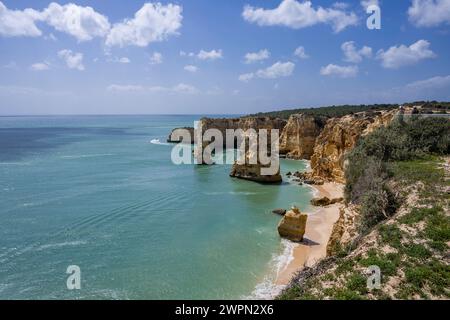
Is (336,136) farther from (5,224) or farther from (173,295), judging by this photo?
(5,224)

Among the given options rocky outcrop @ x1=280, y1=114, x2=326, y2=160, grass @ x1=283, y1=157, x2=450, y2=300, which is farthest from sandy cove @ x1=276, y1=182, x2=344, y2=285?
rocky outcrop @ x1=280, y1=114, x2=326, y2=160

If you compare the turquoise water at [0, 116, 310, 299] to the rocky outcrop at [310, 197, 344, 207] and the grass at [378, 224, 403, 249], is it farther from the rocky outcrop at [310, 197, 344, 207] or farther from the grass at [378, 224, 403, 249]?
the grass at [378, 224, 403, 249]

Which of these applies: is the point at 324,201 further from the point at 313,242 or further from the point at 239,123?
the point at 239,123

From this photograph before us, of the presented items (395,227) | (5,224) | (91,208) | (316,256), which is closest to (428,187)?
(395,227)

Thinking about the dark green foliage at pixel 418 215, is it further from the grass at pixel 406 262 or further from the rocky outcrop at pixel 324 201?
the rocky outcrop at pixel 324 201

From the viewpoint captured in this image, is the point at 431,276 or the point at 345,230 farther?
the point at 345,230

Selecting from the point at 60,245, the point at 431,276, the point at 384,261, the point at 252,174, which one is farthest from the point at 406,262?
the point at 252,174
